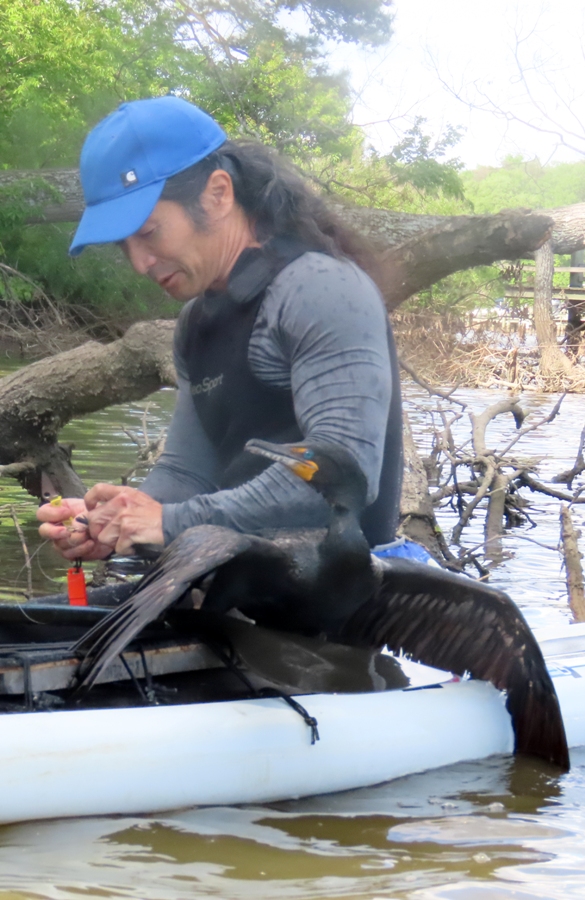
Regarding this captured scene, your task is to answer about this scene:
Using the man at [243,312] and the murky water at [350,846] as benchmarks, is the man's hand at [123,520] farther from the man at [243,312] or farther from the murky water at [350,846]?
the murky water at [350,846]

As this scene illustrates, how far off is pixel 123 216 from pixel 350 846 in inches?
59.6

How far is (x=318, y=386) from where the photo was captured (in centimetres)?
242

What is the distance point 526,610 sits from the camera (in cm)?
500

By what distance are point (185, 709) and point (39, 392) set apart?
3.26m

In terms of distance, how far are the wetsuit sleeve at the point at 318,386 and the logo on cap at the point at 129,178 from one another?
417 mm

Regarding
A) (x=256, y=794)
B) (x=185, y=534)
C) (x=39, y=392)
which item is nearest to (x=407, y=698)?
(x=256, y=794)

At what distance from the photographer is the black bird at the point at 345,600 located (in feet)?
7.20

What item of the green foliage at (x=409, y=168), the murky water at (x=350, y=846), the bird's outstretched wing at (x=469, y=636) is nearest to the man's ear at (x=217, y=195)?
the bird's outstretched wing at (x=469, y=636)

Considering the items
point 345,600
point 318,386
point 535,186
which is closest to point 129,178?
point 318,386

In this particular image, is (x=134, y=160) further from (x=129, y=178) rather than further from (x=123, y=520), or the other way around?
(x=123, y=520)

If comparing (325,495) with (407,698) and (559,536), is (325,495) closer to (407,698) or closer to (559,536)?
(407,698)

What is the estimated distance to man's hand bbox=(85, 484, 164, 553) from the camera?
2.44 m

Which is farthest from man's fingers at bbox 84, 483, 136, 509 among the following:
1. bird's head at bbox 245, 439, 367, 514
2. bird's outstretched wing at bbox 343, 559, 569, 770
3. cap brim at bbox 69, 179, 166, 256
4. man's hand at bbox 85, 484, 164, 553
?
bird's outstretched wing at bbox 343, 559, 569, 770

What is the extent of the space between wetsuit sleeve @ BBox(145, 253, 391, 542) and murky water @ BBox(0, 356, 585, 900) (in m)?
0.65
